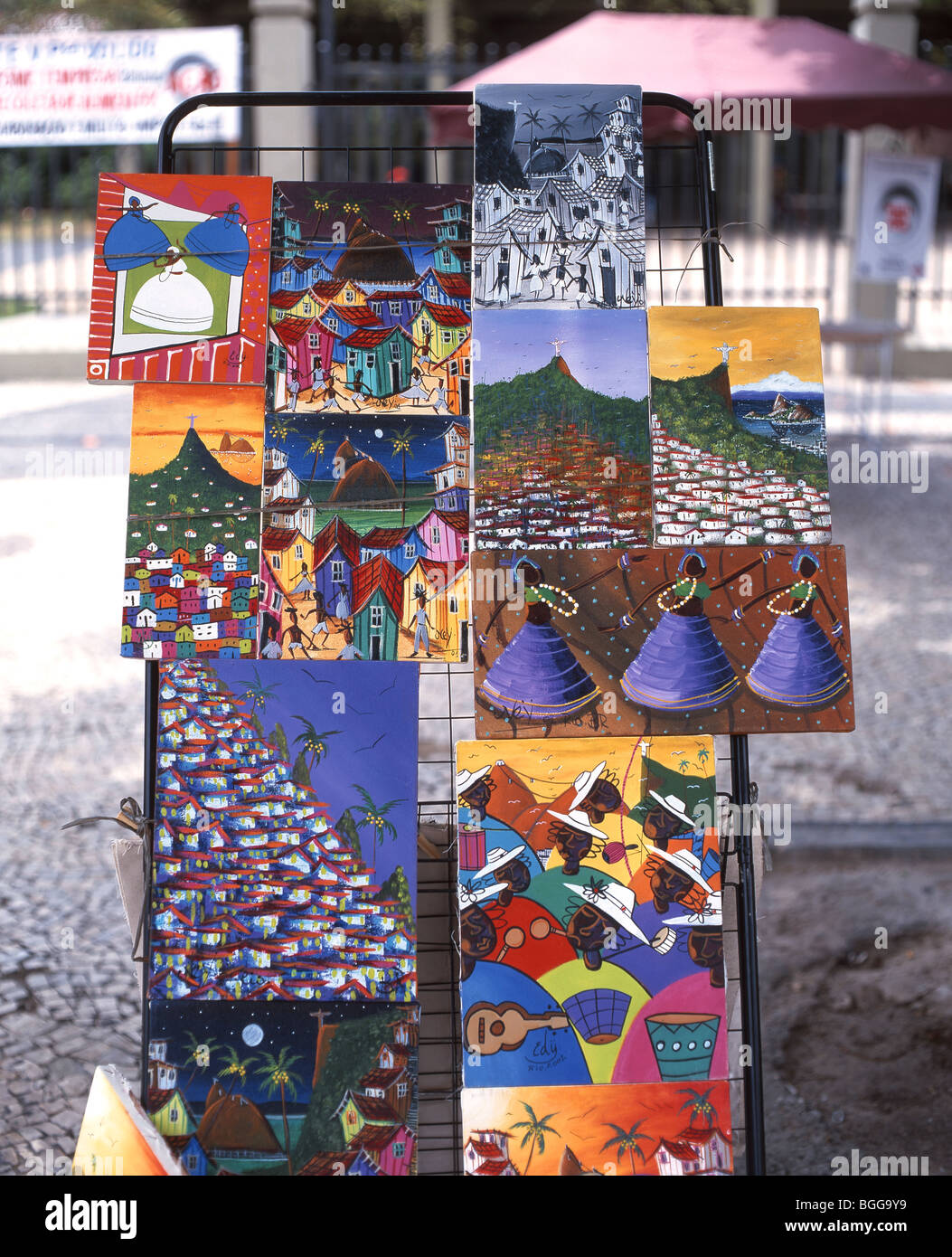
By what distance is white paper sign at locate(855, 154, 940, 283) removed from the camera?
1033 cm

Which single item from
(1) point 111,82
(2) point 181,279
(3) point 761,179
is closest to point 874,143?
(3) point 761,179

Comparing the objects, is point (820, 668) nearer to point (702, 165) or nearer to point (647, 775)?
point (647, 775)

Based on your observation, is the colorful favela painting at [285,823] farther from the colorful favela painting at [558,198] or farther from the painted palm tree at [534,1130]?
the colorful favela painting at [558,198]

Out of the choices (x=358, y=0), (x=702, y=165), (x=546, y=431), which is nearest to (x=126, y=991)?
(x=546, y=431)

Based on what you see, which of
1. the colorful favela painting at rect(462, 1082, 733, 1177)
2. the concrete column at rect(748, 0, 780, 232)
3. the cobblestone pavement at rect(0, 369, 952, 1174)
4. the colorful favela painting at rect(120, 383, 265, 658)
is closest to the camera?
the colorful favela painting at rect(462, 1082, 733, 1177)

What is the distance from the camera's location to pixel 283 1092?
1984 mm

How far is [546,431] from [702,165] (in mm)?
588

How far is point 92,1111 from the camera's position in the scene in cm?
191

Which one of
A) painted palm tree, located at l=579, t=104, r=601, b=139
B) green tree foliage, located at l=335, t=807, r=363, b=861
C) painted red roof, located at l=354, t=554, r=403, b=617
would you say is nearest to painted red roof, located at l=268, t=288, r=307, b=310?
painted red roof, located at l=354, t=554, r=403, b=617

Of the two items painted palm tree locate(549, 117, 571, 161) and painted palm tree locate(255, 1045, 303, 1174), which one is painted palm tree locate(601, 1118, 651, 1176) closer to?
painted palm tree locate(255, 1045, 303, 1174)

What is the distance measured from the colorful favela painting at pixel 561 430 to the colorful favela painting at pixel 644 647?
0.06m

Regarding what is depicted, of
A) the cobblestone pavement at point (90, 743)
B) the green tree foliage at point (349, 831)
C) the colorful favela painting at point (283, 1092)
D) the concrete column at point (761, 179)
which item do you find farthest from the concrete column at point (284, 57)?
the colorful favela painting at point (283, 1092)

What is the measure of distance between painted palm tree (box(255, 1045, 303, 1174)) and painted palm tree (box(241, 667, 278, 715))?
1.87 feet

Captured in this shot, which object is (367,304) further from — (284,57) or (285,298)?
(284,57)
